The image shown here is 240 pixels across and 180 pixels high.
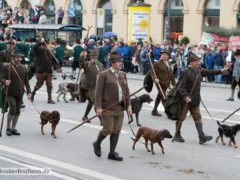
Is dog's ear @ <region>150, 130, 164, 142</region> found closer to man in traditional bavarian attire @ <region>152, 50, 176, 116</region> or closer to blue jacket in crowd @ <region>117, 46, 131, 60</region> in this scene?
man in traditional bavarian attire @ <region>152, 50, 176, 116</region>

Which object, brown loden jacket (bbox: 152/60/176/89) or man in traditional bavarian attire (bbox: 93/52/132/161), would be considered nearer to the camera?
man in traditional bavarian attire (bbox: 93/52/132/161)

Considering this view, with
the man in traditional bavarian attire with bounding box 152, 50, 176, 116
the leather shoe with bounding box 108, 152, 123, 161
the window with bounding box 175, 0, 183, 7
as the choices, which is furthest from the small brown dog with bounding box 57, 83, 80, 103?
the window with bounding box 175, 0, 183, 7

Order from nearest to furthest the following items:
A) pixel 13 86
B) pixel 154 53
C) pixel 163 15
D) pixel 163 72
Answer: pixel 13 86 < pixel 163 72 < pixel 154 53 < pixel 163 15

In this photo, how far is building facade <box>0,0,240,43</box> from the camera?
115 feet

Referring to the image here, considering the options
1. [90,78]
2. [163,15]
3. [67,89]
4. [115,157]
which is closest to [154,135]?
[115,157]

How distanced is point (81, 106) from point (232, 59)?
9.06 metres

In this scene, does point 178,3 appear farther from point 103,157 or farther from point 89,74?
point 103,157

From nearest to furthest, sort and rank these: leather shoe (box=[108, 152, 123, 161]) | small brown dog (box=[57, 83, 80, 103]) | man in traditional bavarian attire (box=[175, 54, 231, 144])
A: 1. leather shoe (box=[108, 152, 123, 161])
2. man in traditional bavarian attire (box=[175, 54, 231, 144])
3. small brown dog (box=[57, 83, 80, 103])

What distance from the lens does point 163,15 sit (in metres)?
38.8

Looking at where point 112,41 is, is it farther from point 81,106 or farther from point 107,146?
point 107,146

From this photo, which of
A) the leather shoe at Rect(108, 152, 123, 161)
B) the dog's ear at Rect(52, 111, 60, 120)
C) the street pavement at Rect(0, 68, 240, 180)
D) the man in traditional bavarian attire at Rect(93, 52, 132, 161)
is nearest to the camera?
the street pavement at Rect(0, 68, 240, 180)

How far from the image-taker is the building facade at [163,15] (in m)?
35.0

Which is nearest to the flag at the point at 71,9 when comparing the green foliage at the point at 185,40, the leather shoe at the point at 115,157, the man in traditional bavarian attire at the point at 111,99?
the green foliage at the point at 185,40

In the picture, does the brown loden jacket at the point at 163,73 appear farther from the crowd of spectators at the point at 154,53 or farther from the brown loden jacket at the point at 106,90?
the crowd of spectators at the point at 154,53
